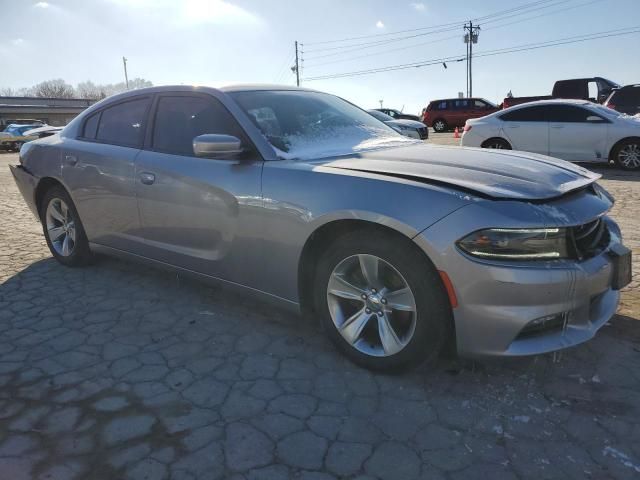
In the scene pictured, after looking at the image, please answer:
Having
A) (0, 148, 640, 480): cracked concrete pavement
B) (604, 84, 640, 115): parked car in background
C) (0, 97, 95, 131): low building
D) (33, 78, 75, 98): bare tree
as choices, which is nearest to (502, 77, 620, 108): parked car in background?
(604, 84, 640, 115): parked car in background

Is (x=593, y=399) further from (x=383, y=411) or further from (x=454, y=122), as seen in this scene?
(x=454, y=122)

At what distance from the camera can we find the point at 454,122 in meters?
28.1

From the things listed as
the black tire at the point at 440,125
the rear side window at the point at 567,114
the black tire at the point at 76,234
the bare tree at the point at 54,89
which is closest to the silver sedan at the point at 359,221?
the black tire at the point at 76,234

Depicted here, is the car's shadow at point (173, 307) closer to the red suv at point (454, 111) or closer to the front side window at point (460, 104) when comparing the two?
the red suv at point (454, 111)

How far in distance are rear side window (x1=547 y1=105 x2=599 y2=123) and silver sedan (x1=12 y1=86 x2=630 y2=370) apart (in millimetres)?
7762

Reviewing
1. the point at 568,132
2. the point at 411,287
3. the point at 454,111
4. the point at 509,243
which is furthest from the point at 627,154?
the point at 454,111

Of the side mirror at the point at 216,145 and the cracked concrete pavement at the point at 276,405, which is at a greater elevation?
the side mirror at the point at 216,145

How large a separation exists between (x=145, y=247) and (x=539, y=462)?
288 centimetres

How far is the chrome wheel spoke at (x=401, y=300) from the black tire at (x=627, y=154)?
361 inches

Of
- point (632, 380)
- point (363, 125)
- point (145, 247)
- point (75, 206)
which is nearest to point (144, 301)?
point (145, 247)

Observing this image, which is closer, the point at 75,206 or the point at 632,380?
the point at 632,380

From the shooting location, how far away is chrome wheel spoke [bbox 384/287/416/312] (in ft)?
8.25

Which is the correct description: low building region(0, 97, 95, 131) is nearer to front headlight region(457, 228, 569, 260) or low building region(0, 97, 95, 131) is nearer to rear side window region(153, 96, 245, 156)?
rear side window region(153, 96, 245, 156)

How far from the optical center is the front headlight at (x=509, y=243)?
7.43ft
